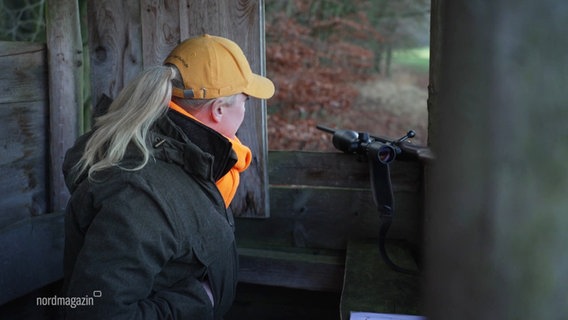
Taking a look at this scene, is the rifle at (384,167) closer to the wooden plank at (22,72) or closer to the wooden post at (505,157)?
the wooden plank at (22,72)

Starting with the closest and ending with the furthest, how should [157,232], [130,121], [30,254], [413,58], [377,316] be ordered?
[157,232]
[130,121]
[377,316]
[30,254]
[413,58]

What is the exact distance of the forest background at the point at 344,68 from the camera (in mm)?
8758

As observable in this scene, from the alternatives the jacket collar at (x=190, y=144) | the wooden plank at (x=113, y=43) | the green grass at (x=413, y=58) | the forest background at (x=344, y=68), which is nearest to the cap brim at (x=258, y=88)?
the jacket collar at (x=190, y=144)

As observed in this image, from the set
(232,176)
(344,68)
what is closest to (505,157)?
(232,176)

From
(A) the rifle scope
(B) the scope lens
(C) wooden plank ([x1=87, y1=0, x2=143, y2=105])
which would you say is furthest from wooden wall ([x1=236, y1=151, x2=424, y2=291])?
(C) wooden plank ([x1=87, y1=0, x2=143, y2=105])

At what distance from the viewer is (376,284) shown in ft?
8.41

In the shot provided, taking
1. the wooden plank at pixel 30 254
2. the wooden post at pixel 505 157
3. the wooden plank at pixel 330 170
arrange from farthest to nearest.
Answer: the wooden plank at pixel 330 170
the wooden plank at pixel 30 254
the wooden post at pixel 505 157

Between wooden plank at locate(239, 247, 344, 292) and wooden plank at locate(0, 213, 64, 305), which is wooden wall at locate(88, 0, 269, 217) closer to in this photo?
wooden plank at locate(239, 247, 344, 292)

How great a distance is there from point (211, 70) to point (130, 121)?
0.33 metres

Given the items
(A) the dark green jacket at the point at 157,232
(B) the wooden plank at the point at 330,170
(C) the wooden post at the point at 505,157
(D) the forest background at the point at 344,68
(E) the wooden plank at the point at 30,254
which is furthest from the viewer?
(D) the forest background at the point at 344,68

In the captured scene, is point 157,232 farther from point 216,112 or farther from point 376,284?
point 376,284

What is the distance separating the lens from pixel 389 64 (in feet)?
36.1

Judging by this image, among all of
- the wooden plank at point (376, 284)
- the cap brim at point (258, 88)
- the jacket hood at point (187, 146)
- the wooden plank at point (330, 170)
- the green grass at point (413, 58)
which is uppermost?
the green grass at point (413, 58)

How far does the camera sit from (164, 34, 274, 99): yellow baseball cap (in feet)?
6.57
